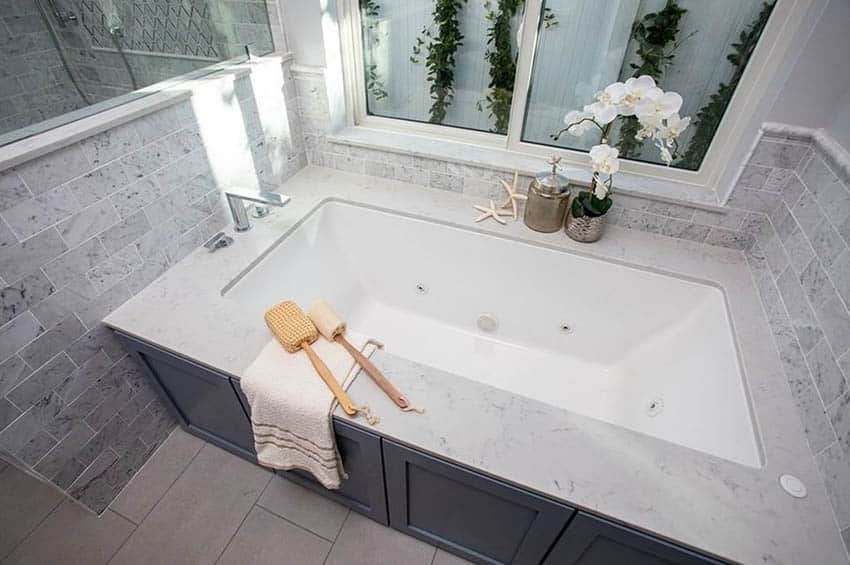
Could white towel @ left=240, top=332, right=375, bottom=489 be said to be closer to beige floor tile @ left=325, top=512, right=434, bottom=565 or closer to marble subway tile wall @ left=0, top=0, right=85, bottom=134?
beige floor tile @ left=325, top=512, right=434, bottom=565

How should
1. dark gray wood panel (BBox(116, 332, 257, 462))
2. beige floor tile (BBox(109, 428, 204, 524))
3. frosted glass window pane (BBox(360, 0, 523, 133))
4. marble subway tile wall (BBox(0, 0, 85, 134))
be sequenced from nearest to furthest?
dark gray wood panel (BBox(116, 332, 257, 462)) → beige floor tile (BBox(109, 428, 204, 524)) → frosted glass window pane (BBox(360, 0, 523, 133)) → marble subway tile wall (BBox(0, 0, 85, 134))

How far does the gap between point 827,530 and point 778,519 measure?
85mm

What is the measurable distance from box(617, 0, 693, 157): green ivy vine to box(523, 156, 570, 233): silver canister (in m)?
0.41

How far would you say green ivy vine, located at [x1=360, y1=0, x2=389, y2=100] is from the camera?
153cm

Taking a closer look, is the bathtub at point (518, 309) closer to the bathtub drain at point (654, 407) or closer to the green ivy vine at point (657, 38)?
the bathtub drain at point (654, 407)

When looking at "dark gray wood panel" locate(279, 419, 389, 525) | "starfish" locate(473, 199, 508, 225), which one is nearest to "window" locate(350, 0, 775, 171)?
"starfish" locate(473, 199, 508, 225)

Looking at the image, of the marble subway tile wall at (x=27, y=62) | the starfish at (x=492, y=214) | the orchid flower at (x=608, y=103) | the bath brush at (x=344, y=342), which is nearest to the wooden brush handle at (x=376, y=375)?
the bath brush at (x=344, y=342)

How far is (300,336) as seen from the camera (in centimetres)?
104

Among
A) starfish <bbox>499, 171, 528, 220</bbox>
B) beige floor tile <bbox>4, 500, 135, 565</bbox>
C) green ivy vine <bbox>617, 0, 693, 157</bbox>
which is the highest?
green ivy vine <bbox>617, 0, 693, 157</bbox>

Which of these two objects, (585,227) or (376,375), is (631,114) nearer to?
(585,227)

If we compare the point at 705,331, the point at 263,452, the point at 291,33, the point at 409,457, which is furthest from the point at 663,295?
the point at 291,33

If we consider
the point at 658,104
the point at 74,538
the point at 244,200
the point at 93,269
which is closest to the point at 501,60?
the point at 658,104

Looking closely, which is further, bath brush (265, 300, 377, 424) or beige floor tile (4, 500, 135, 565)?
beige floor tile (4, 500, 135, 565)

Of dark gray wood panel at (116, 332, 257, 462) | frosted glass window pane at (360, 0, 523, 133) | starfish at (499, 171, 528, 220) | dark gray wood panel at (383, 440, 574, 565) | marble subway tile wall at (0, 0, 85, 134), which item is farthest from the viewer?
marble subway tile wall at (0, 0, 85, 134)
